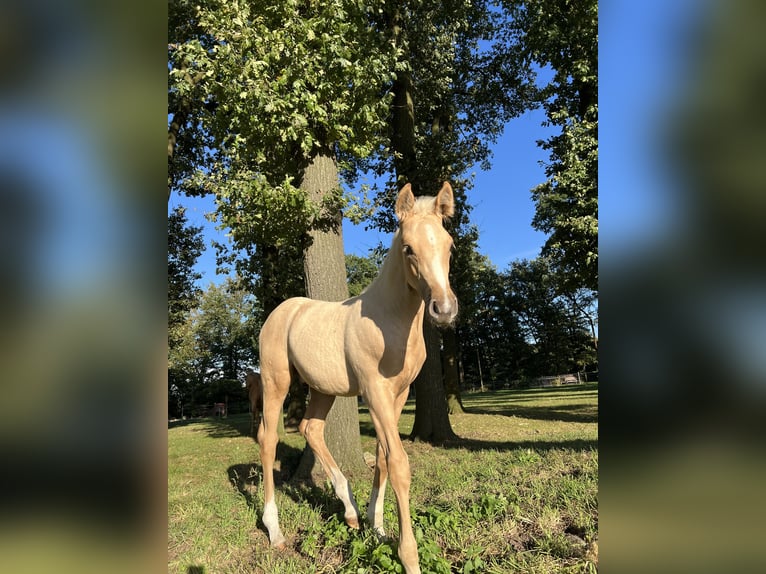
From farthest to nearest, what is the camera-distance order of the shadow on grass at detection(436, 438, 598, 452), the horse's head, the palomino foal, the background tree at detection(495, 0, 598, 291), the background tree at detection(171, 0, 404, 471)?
the background tree at detection(495, 0, 598, 291)
the shadow on grass at detection(436, 438, 598, 452)
the background tree at detection(171, 0, 404, 471)
the palomino foal
the horse's head

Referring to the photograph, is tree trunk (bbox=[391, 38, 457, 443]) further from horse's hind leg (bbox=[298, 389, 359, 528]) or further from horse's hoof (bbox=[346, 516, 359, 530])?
horse's hoof (bbox=[346, 516, 359, 530])

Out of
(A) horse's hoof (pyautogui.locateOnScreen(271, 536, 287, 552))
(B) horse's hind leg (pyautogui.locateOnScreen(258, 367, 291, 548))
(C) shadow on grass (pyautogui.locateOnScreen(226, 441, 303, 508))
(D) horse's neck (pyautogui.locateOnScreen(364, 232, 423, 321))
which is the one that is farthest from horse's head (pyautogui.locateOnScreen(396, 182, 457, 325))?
(C) shadow on grass (pyautogui.locateOnScreen(226, 441, 303, 508))

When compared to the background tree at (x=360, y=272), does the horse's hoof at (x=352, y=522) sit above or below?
below

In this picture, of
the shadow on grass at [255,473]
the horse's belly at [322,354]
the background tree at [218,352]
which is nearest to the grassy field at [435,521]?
the shadow on grass at [255,473]

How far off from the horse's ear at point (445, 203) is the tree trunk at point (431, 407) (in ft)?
20.4

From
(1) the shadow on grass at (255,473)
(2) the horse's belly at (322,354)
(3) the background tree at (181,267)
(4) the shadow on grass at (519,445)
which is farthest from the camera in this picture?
(3) the background tree at (181,267)

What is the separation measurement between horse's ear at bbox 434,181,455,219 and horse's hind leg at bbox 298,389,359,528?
2.39 metres

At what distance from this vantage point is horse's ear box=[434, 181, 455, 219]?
2.98m

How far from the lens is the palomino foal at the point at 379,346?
271cm

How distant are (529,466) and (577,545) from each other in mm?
2453

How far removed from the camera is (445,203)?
9.86 ft

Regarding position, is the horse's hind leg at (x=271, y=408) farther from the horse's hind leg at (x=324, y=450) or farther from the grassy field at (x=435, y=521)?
the grassy field at (x=435, y=521)

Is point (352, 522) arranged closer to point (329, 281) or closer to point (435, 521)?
point (435, 521)
